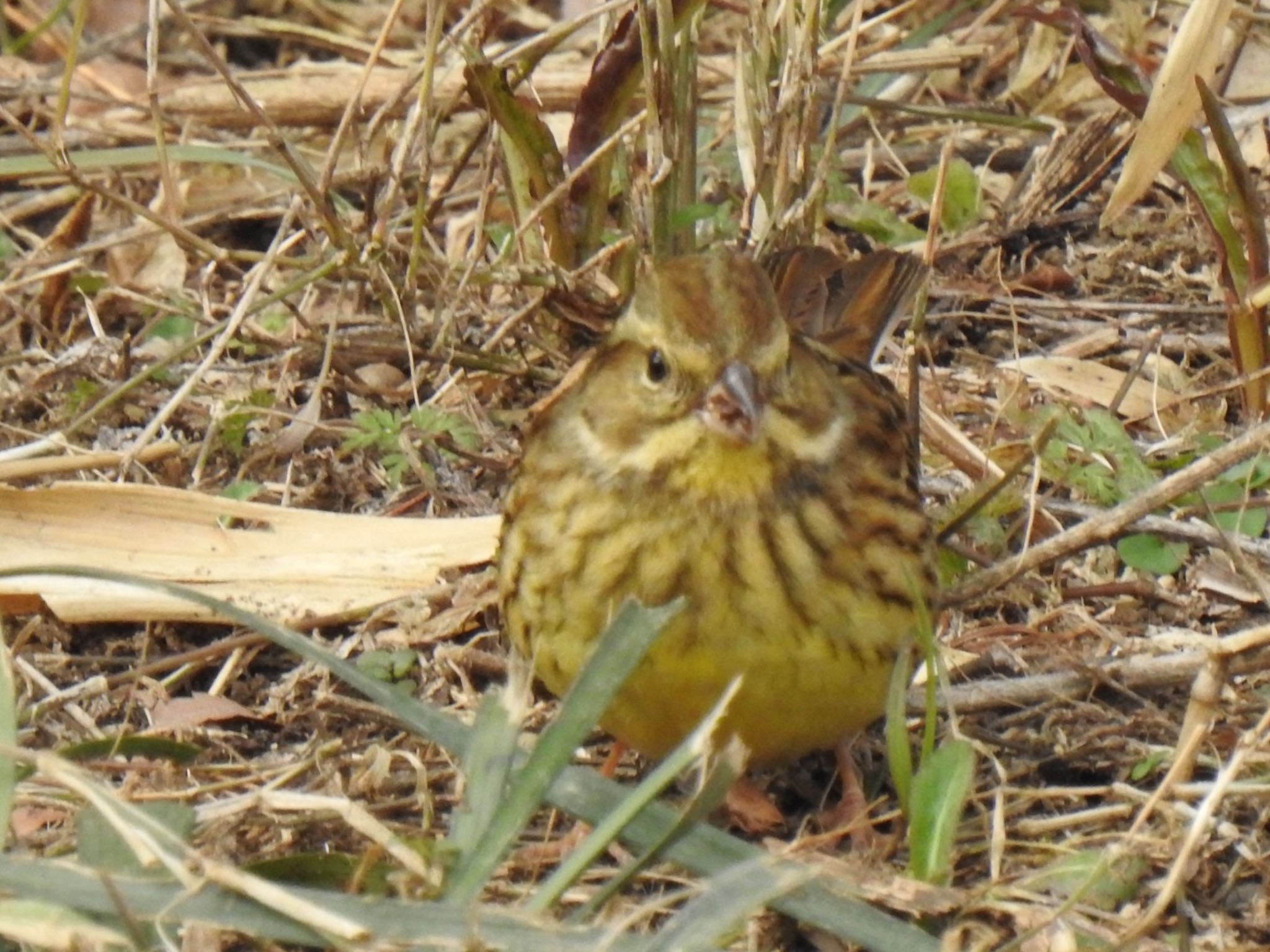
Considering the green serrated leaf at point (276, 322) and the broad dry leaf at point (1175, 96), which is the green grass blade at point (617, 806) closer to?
the broad dry leaf at point (1175, 96)

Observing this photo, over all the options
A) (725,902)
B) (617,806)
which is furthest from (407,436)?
(725,902)

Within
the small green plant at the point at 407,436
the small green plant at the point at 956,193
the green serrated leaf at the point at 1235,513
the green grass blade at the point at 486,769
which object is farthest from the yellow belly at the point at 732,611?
the small green plant at the point at 956,193

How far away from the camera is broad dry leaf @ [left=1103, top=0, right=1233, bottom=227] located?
350 cm

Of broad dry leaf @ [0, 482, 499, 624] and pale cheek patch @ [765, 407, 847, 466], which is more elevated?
pale cheek patch @ [765, 407, 847, 466]

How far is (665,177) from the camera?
13.3 ft

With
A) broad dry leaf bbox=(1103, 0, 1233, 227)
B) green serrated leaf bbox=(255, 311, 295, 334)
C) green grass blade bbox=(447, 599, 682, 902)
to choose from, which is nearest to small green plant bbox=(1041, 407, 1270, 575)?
broad dry leaf bbox=(1103, 0, 1233, 227)

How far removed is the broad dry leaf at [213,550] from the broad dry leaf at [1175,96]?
4.08ft

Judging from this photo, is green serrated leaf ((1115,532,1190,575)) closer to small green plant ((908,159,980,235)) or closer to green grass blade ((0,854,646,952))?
small green plant ((908,159,980,235))

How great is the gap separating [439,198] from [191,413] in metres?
0.67

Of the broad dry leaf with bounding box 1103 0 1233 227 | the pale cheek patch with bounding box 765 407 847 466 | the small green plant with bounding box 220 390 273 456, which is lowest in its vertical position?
the small green plant with bounding box 220 390 273 456

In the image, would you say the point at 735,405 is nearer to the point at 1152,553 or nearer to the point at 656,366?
the point at 656,366

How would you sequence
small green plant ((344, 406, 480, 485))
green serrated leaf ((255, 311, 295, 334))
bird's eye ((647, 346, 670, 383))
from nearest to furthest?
bird's eye ((647, 346, 670, 383))
small green plant ((344, 406, 480, 485))
green serrated leaf ((255, 311, 295, 334))

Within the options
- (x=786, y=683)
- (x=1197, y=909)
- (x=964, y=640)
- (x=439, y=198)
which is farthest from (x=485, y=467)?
(x=1197, y=909)

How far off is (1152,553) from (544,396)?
125cm
